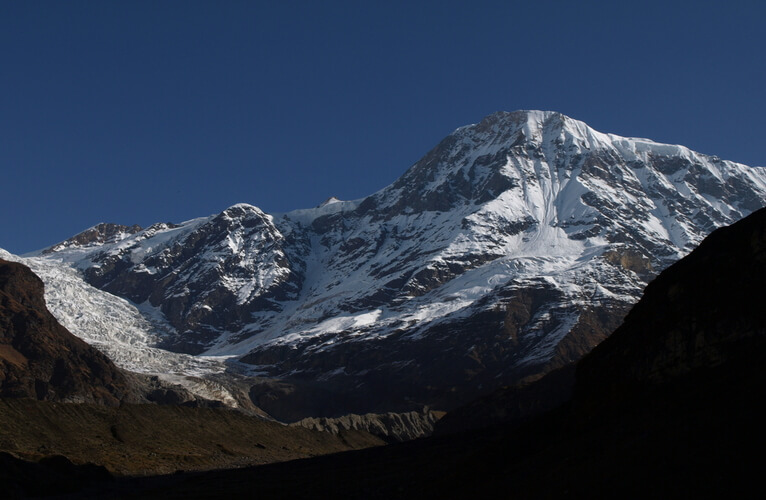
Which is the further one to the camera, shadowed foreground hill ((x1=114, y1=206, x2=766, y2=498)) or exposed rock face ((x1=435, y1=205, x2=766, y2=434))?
exposed rock face ((x1=435, y1=205, x2=766, y2=434))

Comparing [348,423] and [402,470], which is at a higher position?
[348,423]

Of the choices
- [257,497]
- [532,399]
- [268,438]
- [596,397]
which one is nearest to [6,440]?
[257,497]

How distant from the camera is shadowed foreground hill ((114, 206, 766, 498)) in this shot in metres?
39.7

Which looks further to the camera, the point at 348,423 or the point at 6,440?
the point at 348,423

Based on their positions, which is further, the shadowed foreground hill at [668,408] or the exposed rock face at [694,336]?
the exposed rock face at [694,336]

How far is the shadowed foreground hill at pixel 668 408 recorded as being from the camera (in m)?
A: 39.7

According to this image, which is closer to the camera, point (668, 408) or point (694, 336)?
point (668, 408)

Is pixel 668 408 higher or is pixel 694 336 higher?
pixel 694 336

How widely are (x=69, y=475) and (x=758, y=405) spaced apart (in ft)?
233

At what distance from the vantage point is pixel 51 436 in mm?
113250

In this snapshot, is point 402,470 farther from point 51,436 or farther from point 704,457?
point 704,457

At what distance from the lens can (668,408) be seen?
4788 centimetres

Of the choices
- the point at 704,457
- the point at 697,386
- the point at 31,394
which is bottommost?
the point at 704,457

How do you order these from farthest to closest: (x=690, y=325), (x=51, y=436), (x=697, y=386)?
(x=51, y=436), (x=690, y=325), (x=697, y=386)
